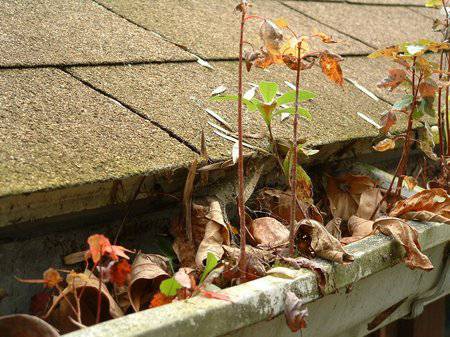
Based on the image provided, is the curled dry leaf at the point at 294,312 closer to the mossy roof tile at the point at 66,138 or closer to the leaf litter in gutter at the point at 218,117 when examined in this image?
the mossy roof tile at the point at 66,138

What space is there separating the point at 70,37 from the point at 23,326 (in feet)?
3.35

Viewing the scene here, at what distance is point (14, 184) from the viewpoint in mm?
1230

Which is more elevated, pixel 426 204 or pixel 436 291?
pixel 426 204

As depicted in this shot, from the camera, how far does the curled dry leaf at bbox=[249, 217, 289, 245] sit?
1634mm

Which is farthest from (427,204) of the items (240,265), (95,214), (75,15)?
(75,15)

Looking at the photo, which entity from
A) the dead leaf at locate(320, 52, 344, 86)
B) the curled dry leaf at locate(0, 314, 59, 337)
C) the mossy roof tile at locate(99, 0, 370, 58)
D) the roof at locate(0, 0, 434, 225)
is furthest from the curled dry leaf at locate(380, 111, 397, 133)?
the curled dry leaf at locate(0, 314, 59, 337)

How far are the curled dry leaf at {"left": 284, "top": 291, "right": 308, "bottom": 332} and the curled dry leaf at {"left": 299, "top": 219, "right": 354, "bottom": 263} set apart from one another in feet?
0.63

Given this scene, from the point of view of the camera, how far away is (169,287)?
4.25ft

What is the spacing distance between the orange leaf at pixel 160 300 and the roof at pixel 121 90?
0.70 ft

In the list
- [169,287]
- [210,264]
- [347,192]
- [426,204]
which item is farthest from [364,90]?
[169,287]

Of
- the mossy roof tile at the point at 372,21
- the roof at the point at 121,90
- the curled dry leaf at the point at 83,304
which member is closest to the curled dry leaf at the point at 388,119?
the roof at the point at 121,90

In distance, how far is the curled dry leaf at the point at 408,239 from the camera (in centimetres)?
164

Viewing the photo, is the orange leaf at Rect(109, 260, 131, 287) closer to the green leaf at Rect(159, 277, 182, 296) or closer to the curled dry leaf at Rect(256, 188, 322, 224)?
the green leaf at Rect(159, 277, 182, 296)

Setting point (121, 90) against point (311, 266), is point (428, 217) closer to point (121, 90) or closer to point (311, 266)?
point (311, 266)
